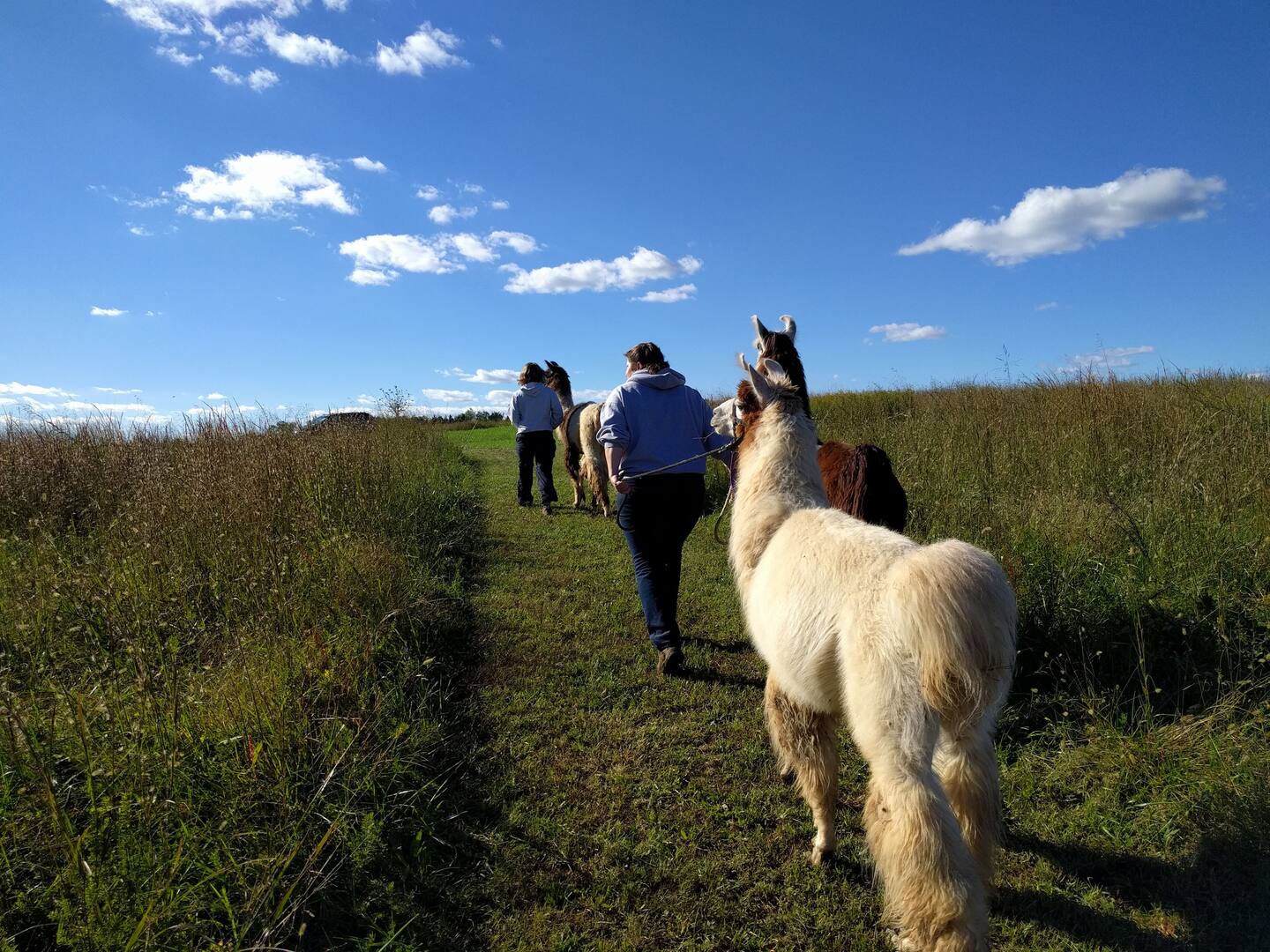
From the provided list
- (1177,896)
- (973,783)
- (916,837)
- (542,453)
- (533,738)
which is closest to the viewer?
(916,837)

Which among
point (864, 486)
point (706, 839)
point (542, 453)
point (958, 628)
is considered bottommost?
point (706, 839)

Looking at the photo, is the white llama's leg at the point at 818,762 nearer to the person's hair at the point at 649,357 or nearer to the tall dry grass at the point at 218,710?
the tall dry grass at the point at 218,710

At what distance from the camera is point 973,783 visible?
7.00 ft

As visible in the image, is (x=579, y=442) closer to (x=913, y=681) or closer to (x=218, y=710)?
(x=218, y=710)

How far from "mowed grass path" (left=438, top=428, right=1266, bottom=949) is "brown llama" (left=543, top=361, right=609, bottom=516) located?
557 cm

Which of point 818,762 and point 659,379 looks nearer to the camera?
point 818,762

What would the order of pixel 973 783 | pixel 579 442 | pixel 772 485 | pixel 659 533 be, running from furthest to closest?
pixel 579 442 < pixel 659 533 < pixel 772 485 < pixel 973 783

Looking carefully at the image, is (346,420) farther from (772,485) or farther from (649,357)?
(772,485)

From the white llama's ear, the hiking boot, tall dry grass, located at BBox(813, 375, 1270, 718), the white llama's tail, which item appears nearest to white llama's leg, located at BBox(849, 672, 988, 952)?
the white llama's tail

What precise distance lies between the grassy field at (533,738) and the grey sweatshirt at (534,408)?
4282 millimetres

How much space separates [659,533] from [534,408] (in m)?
6.15

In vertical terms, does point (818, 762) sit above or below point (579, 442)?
below

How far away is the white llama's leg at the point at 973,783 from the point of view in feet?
7.00

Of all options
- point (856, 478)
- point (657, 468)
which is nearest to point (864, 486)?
point (856, 478)
